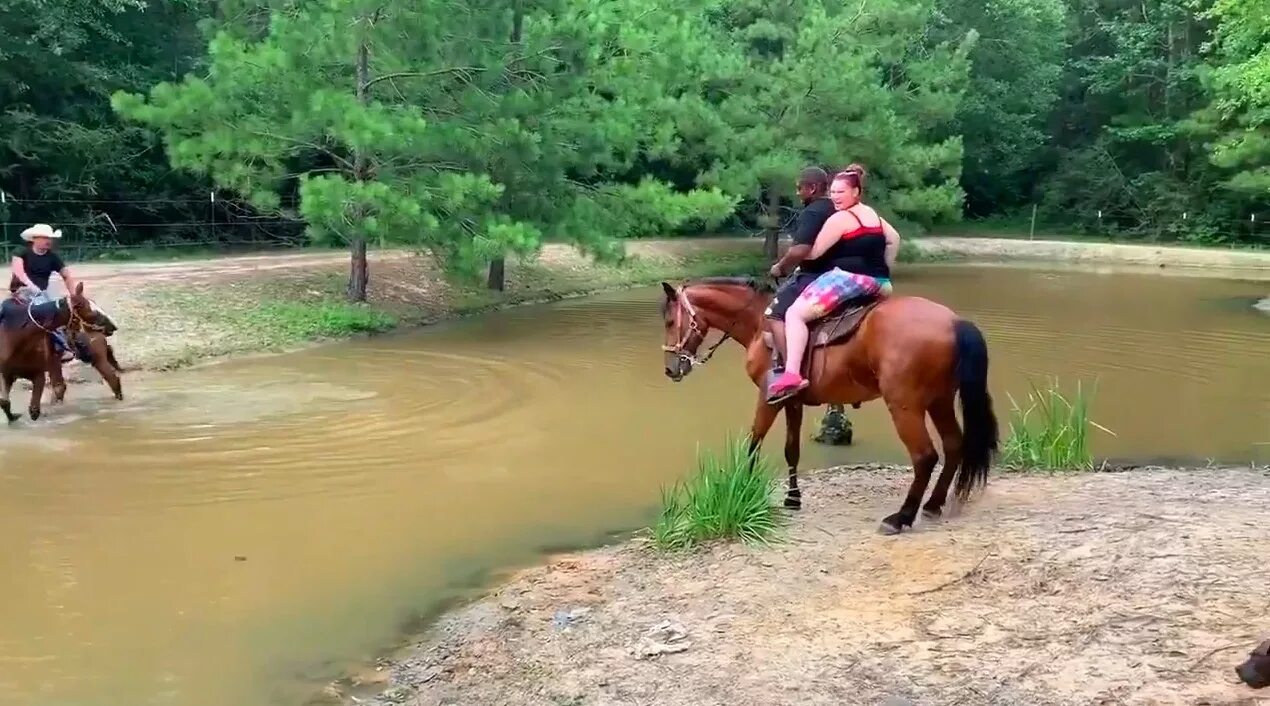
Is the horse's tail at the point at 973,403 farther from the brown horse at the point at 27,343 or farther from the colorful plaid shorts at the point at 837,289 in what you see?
the brown horse at the point at 27,343

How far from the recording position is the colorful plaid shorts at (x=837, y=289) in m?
6.99

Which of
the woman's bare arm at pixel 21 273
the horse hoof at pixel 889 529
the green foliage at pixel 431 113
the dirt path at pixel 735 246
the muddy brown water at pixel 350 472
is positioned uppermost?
the green foliage at pixel 431 113

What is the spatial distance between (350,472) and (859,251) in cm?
457

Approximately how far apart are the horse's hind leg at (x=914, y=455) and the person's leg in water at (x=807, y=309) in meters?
0.63

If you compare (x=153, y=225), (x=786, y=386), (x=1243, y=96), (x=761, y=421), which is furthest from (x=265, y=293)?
(x=1243, y=96)

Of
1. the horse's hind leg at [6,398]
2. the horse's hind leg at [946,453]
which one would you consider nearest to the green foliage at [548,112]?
the horse's hind leg at [6,398]

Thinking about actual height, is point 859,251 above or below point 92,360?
above

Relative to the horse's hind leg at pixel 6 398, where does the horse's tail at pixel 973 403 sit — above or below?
above

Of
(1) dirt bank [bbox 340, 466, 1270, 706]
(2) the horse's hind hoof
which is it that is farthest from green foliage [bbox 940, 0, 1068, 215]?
(1) dirt bank [bbox 340, 466, 1270, 706]

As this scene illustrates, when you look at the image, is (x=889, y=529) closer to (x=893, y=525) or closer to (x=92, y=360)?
(x=893, y=525)

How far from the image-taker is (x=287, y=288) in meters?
18.7

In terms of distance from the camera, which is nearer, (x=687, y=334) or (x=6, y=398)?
(x=687, y=334)

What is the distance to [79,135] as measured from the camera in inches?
899

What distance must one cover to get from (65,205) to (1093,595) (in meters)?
23.7
